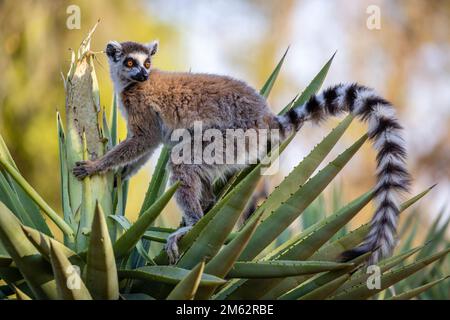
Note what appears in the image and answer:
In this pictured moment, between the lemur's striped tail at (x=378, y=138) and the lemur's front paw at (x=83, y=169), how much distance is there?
130 cm

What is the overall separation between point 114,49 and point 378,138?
7.20 ft

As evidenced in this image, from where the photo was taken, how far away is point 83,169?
373 cm

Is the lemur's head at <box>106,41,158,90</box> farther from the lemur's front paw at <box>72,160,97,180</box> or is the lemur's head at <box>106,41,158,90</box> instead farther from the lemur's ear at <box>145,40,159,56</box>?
the lemur's front paw at <box>72,160,97,180</box>

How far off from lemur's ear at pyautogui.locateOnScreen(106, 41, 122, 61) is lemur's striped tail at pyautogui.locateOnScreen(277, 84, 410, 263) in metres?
1.42

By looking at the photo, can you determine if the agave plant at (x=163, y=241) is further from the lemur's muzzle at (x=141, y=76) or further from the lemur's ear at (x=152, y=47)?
the lemur's ear at (x=152, y=47)

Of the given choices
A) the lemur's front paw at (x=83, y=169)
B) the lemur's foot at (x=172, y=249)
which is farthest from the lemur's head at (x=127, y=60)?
the lemur's foot at (x=172, y=249)

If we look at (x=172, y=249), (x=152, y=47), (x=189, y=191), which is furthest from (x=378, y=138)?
(x=152, y=47)

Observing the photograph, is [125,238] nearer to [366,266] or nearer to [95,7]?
[366,266]

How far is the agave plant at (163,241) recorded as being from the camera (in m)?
2.70

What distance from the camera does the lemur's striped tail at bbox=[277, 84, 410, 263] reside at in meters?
3.19

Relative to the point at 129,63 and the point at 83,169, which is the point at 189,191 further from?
the point at 129,63

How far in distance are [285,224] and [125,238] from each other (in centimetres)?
74

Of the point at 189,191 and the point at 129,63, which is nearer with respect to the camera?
the point at 189,191
